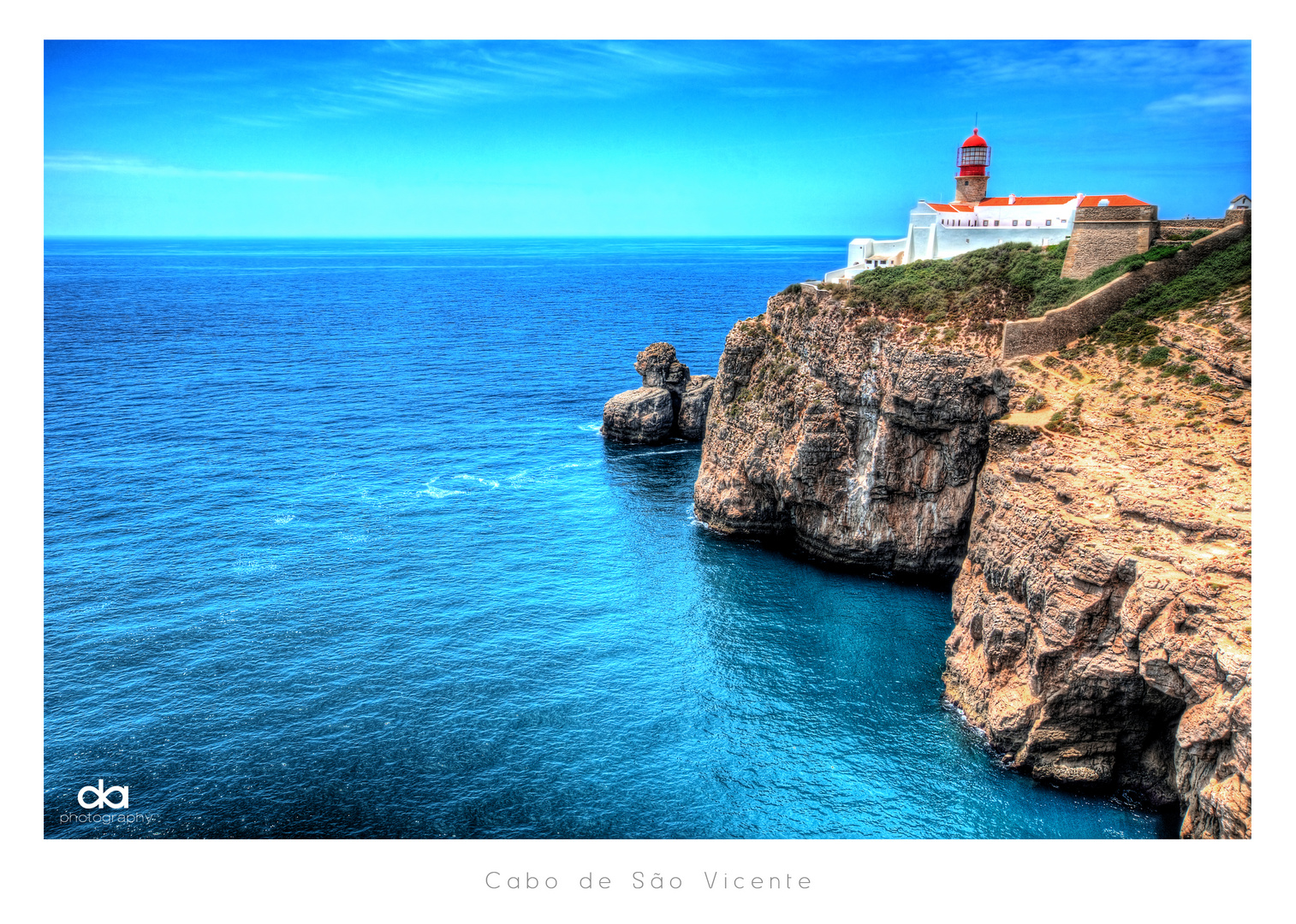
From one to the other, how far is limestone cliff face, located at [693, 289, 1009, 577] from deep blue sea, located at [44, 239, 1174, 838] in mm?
2609

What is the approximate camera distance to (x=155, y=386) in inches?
3285

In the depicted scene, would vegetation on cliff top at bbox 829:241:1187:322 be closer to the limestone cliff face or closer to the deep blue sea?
the limestone cliff face

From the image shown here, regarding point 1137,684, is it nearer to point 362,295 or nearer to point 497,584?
point 497,584

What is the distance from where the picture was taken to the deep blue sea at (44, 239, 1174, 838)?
3078 centimetres

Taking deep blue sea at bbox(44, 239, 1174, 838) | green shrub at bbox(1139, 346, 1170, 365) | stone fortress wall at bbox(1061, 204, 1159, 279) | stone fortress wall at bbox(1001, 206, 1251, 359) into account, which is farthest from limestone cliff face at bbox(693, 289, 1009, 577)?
stone fortress wall at bbox(1061, 204, 1159, 279)

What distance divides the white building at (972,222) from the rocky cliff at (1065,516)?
33.1 feet

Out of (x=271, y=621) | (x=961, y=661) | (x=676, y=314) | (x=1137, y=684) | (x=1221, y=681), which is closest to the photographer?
(x=1221, y=681)

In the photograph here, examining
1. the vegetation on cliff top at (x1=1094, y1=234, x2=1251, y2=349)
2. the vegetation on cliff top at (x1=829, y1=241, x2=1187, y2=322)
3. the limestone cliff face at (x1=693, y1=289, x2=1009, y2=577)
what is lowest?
the limestone cliff face at (x1=693, y1=289, x2=1009, y2=577)

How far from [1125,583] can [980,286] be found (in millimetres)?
23937

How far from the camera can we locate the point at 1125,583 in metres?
29.3

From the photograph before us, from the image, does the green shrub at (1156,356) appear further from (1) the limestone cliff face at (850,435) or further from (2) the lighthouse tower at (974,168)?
(2) the lighthouse tower at (974,168)

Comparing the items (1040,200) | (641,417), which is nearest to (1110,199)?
(1040,200)

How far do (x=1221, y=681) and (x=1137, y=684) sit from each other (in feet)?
17.3
